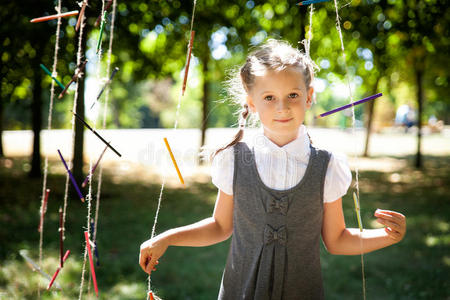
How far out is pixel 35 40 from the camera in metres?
6.46

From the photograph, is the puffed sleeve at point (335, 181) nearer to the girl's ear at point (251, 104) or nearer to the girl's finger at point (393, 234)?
the girl's finger at point (393, 234)

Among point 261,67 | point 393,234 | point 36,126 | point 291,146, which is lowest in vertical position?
point 393,234

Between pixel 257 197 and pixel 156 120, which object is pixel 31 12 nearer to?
pixel 257 197

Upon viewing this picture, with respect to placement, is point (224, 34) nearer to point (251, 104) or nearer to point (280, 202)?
point (251, 104)

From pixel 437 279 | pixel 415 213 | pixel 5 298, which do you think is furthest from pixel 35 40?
pixel 415 213

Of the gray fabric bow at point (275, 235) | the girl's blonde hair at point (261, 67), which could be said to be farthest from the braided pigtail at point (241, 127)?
the gray fabric bow at point (275, 235)

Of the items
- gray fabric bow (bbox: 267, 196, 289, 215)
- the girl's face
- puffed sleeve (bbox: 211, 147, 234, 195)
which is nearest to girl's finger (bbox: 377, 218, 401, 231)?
gray fabric bow (bbox: 267, 196, 289, 215)

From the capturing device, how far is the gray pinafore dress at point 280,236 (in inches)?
65.7

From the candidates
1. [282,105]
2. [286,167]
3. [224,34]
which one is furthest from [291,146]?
[224,34]

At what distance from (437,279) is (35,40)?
6694 mm

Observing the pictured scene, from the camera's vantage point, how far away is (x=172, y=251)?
538cm

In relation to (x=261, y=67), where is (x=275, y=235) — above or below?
below

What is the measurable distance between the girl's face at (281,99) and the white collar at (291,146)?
0.05 m

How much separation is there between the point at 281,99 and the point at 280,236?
0.58m
